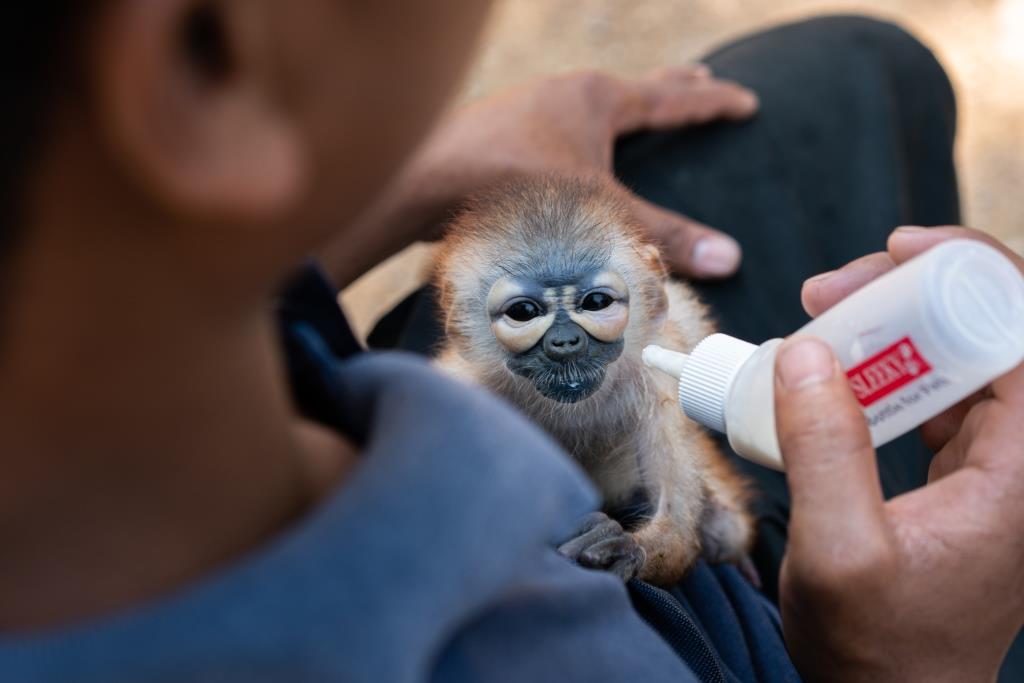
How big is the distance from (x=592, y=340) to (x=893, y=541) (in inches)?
26.0

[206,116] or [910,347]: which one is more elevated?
[206,116]

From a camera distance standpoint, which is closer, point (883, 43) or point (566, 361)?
point (566, 361)

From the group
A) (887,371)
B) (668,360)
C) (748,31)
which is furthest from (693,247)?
(748,31)

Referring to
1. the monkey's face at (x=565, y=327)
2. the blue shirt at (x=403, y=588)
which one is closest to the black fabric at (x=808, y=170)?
the monkey's face at (x=565, y=327)

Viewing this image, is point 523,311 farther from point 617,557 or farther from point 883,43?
point 883,43

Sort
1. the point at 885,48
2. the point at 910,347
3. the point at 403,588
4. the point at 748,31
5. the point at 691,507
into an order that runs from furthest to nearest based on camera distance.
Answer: the point at 748,31, the point at 885,48, the point at 691,507, the point at 910,347, the point at 403,588

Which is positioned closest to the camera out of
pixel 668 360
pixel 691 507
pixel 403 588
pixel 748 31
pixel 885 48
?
pixel 403 588

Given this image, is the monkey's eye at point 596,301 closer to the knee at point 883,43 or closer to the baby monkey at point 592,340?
the baby monkey at point 592,340

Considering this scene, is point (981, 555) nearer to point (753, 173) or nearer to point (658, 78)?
point (753, 173)

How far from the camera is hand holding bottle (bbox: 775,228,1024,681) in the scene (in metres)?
0.87

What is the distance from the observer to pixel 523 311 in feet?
4.98

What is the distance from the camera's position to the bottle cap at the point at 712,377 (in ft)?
3.32

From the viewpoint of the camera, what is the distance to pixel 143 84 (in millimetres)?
448

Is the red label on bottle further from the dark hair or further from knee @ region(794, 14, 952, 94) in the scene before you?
knee @ region(794, 14, 952, 94)
